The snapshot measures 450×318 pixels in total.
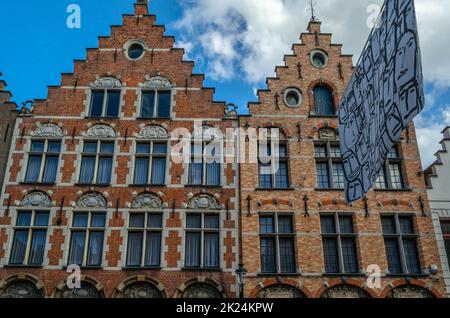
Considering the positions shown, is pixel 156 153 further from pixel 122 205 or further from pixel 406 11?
pixel 406 11

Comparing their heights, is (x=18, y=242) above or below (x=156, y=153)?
below

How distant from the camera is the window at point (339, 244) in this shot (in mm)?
15961

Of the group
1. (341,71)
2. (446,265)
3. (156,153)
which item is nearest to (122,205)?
(156,153)

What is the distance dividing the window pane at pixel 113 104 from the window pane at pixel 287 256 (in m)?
7.75

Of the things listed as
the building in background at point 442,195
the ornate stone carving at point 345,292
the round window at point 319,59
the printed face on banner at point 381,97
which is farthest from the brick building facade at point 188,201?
the printed face on banner at point 381,97

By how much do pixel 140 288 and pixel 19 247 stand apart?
13.9 ft

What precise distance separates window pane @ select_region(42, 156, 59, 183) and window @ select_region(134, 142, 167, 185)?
2837 millimetres

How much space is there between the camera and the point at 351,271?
15930 millimetres

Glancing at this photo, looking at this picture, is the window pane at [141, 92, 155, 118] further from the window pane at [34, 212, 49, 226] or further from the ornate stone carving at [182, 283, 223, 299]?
the ornate stone carving at [182, 283, 223, 299]

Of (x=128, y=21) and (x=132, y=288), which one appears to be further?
(x=128, y=21)

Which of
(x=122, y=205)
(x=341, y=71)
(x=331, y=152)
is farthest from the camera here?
(x=341, y=71)

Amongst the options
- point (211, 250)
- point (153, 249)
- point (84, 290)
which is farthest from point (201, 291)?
point (84, 290)
